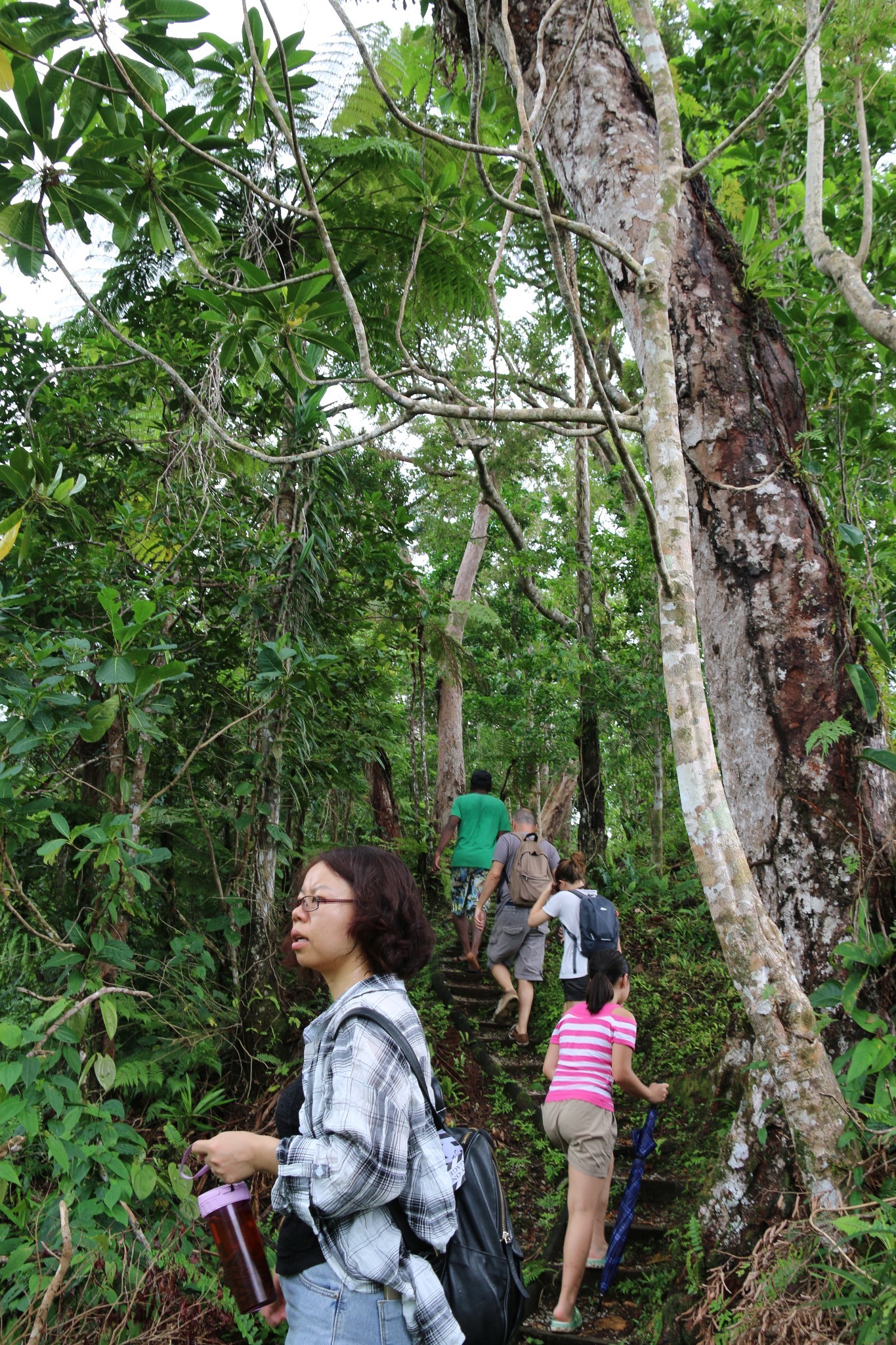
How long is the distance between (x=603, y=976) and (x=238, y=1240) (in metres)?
2.40

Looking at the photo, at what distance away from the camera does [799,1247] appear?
2.25m

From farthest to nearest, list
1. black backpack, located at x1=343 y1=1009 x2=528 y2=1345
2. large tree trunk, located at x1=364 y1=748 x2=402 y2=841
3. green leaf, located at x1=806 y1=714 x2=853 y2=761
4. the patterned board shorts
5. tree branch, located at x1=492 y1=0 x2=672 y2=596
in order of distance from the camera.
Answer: large tree trunk, located at x1=364 y1=748 x2=402 y2=841
the patterned board shorts
green leaf, located at x1=806 y1=714 x2=853 y2=761
tree branch, located at x1=492 y1=0 x2=672 y2=596
black backpack, located at x1=343 y1=1009 x2=528 y2=1345

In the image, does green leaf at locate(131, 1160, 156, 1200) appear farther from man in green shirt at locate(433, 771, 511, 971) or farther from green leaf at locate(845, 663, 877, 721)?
man in green shirt at locate(433, 771, 511, 971)

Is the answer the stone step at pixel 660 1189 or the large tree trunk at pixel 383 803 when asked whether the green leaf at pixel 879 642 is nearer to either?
the stone step at pixel 660 1189

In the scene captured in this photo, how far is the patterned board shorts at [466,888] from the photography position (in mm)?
7316

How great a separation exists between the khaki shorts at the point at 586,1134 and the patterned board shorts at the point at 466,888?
3439 mm

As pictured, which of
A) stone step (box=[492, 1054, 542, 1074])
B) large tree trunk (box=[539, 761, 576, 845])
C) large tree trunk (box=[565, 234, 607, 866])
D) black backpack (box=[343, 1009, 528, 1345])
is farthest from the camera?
large tree trunk (box=[539, 761, 576, 845])

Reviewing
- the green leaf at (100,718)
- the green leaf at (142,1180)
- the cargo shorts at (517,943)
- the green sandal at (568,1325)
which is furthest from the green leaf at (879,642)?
the cargo shorts at (517,943)

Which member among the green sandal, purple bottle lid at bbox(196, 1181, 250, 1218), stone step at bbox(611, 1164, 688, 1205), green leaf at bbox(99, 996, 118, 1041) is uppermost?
green leaf at bbox(99, 996, 118, 1041)

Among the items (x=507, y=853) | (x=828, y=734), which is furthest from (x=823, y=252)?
(x=507, y=853)

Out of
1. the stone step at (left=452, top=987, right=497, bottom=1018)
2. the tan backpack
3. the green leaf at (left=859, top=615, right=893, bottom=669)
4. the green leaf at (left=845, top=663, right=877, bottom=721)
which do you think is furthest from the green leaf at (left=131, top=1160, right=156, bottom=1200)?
the stone step at (left=452, top=987, right=497, bottom=1018)

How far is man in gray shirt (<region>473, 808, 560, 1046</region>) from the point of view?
245 inches

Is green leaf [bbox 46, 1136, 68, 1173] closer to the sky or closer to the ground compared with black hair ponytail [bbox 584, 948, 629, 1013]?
closer to the ground

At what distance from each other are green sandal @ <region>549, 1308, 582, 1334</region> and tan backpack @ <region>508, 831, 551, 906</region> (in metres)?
3.03
